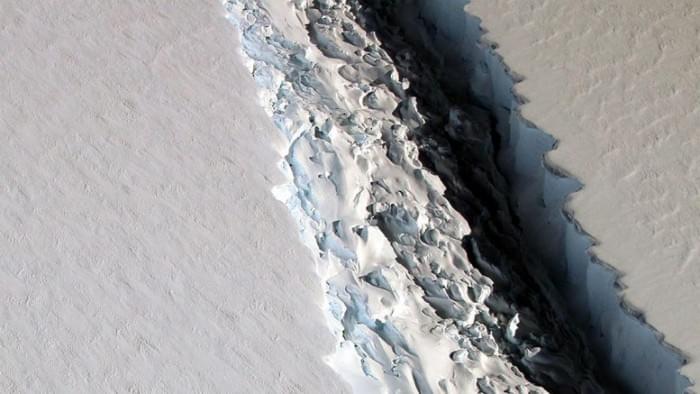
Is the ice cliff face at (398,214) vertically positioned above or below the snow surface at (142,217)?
above

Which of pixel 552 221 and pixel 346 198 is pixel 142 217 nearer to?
pixel 346 198

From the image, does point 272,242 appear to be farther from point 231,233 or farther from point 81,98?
point 81,98

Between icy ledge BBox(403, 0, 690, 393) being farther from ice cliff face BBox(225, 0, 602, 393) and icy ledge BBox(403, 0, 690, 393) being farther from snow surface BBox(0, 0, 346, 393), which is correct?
snow surface BBox(0, 0, 346, 393)

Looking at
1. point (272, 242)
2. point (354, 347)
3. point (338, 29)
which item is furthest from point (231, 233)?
point (338, 29)

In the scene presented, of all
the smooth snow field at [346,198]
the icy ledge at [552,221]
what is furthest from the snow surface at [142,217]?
the icy ledge at [552,221]

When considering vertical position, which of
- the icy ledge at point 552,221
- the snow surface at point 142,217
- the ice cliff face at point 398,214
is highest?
the icy ledge at point 552,221

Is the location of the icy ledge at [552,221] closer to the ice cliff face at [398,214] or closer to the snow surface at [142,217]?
the ice cliff face at [398,214]
